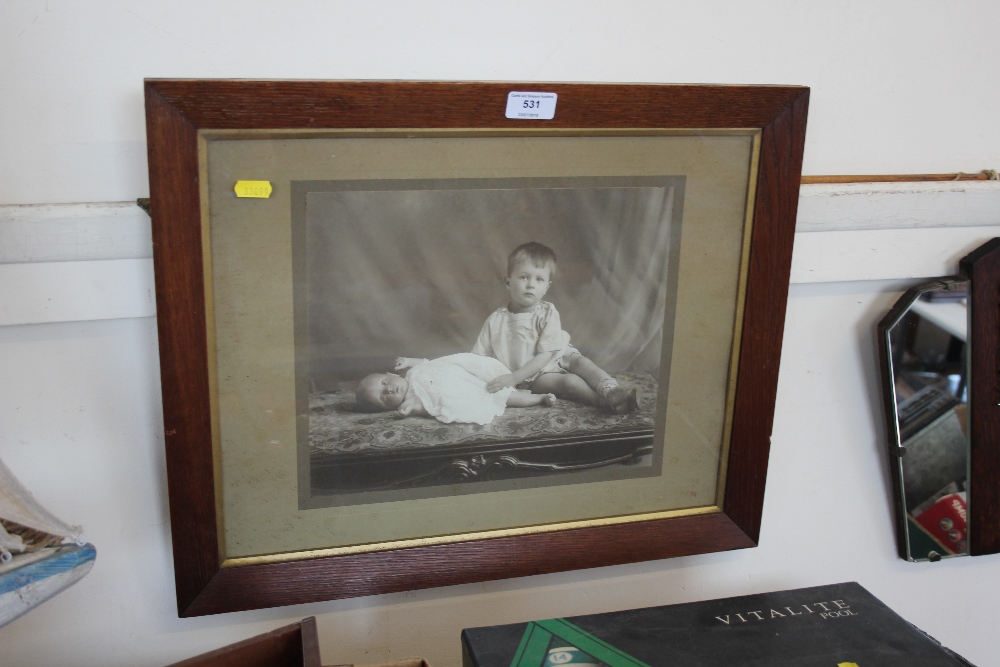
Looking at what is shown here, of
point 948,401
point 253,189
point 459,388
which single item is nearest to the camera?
point 253,189

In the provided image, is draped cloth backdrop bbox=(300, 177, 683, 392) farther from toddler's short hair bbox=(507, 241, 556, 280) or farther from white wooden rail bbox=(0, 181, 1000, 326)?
white wooden rail bbox=(0, 181, 1000, 326)

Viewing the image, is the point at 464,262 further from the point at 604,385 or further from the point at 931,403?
the point at 931,403

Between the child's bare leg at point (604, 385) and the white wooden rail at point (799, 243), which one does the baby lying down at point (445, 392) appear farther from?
the white wooden rail at point (799, 243)

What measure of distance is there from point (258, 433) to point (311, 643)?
0.66 ft

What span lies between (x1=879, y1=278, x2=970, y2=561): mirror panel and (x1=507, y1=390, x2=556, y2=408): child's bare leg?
1.34 feet

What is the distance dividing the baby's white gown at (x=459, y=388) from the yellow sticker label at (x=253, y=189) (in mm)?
220

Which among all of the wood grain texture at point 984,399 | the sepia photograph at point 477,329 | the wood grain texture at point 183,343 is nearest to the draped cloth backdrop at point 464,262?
the sepia photograph at point 477,329

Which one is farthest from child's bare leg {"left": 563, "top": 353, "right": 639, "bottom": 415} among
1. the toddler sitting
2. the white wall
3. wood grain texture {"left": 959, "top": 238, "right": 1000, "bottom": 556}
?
wood grain texture {"left": 959, "top": 238, "right": 1000, "bottom": 556}

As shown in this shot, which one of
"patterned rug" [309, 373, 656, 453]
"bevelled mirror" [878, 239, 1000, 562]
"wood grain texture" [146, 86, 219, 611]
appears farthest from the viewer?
"bevelled mirror" [878, 239, 1000, 562]

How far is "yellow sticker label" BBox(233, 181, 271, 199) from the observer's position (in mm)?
704

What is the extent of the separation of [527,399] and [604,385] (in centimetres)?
9

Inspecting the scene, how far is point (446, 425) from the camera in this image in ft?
2.67

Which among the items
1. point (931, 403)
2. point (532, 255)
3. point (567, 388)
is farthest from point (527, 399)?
point (931, 403)

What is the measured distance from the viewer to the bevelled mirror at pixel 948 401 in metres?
0.93
